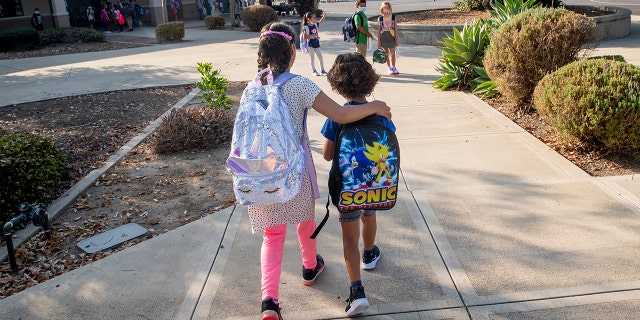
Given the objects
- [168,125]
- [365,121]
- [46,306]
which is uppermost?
[365,121]

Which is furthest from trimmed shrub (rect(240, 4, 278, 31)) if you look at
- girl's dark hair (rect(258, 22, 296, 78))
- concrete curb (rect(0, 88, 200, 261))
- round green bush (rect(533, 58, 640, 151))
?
girl's dark hair (rect(258, 22, 296, 78))

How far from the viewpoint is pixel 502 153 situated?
5727 millimetres

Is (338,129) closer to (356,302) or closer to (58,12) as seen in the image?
(356,302)

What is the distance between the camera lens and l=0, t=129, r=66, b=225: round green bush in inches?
187

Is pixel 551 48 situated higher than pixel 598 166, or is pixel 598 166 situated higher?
pixel 551 48

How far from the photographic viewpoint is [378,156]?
2.96 metres

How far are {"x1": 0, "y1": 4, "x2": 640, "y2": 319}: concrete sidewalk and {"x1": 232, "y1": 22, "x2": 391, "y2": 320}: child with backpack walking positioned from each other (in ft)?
1.24

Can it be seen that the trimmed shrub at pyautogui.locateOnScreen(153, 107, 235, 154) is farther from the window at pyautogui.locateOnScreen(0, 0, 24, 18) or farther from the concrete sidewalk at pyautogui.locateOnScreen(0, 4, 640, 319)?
the window at pyautogui.locateOnScreen(0, 0, 24, 18)

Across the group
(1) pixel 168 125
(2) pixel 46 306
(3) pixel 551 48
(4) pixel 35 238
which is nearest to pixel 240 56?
(1) pixel 168 125

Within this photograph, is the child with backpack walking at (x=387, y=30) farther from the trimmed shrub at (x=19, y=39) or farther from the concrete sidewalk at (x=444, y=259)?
the trimmed shrub at (x=19, y=39)

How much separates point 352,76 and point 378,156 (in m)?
0.46

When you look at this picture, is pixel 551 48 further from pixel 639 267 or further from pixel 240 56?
pixel 240 56

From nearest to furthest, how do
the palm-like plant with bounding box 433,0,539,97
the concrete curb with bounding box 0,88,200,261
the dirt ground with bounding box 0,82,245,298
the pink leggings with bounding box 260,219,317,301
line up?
the pink leggings with bounding box 260,219,317,301, the dirt ground with bounding box 0,82,245,298, the concrete curb with bounding box 0,88,200,261, the palm-like plant with bounding box 433,0,539,97

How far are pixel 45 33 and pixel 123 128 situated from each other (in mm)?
16029
